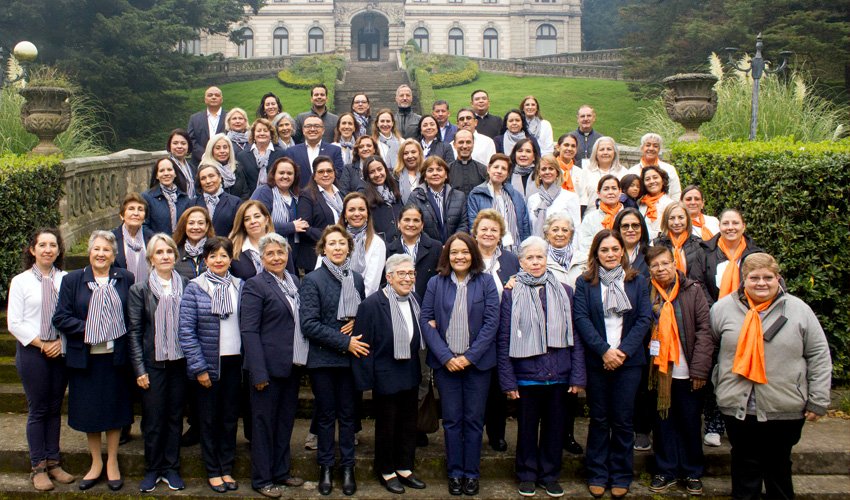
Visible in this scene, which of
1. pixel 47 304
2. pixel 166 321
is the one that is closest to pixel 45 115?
pixel 47 304

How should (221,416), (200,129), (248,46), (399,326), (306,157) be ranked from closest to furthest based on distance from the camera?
(399,326), (221,416), (306,157), (200,129), (248,46)

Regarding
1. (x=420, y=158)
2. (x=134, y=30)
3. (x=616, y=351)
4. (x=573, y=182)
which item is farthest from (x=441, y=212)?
(x=134, y=30)

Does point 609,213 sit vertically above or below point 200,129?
below

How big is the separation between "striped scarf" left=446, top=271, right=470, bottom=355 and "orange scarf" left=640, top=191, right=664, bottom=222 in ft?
7.67

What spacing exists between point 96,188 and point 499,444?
745 cm

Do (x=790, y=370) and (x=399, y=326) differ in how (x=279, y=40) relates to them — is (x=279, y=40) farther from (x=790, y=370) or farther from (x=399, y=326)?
(x=790, y=370)

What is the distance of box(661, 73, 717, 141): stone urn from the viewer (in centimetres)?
1104

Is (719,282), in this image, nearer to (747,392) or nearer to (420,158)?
(747,392)

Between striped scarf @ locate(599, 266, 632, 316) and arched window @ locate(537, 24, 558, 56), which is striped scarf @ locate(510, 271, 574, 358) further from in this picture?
arched window @ locate(537, 24, 558, 56)

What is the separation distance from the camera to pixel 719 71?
14.2 metres

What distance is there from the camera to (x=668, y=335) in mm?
5949

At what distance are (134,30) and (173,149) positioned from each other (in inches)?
786

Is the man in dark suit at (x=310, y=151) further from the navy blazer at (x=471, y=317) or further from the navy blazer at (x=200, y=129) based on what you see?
the navy blazer at (x=471, y=317)

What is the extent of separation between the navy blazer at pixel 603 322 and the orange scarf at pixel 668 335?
0.11m
